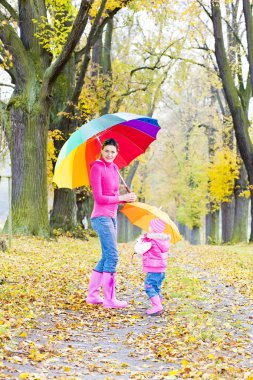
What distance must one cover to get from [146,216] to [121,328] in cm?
153

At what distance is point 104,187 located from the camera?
746 cm

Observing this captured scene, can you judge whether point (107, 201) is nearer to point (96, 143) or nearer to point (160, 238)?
point (160, 238)

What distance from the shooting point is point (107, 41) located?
2541 cm

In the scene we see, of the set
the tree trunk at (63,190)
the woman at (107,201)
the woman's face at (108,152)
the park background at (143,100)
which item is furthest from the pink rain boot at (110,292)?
the tree trunk at (63,190)

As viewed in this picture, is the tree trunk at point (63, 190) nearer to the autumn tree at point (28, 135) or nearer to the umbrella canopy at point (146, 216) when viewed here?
the autumn tree at point (28, 135)

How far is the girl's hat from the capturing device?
7.42 metres

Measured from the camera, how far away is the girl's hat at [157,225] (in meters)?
7.42

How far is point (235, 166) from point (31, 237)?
15.0 m

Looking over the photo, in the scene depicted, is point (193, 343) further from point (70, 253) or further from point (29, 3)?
point (29, 3)

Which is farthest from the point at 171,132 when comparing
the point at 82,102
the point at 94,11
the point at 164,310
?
the point at 164,310

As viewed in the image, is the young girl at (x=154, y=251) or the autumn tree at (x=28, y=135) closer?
the young girl at (x=154, y=251)

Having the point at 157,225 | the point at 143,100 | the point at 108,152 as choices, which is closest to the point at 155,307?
the point at 157,225

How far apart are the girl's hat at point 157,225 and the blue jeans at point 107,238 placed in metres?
0.52

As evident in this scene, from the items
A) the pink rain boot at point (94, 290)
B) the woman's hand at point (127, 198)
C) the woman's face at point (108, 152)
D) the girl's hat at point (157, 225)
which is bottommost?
the pink rain boot at point (94, 290)
